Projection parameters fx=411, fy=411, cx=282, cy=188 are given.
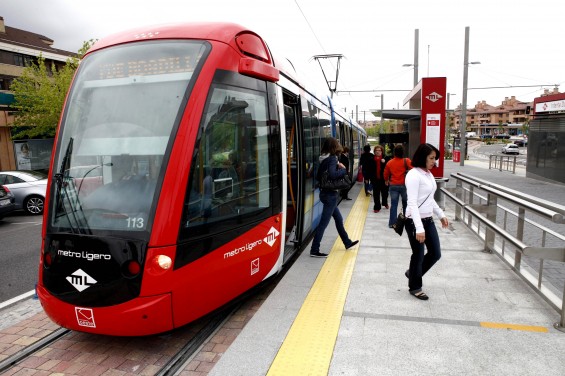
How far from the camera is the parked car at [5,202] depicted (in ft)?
34.7

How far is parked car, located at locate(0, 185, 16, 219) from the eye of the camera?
10570 mm

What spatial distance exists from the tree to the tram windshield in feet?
80.3

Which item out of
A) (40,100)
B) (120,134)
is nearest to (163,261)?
(120,134)

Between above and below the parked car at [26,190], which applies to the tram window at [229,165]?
above

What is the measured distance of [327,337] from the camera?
12.0ft

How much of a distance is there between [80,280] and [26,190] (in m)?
10.8

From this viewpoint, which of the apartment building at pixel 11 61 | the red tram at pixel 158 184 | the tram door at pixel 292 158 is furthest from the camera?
the apartment building at pixel 11 61

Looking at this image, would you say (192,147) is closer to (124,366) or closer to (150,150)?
(150,150)

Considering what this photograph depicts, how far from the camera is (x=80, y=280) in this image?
3.36 meters

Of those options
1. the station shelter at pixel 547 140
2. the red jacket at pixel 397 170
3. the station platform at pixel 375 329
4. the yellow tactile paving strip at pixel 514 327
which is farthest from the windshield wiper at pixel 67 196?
the station shelter at pixel 547 140

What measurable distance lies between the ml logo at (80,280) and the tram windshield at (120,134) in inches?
13.6

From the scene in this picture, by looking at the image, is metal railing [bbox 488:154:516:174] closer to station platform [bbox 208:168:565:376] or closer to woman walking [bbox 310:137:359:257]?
woman walking [bbox 310:137:359:257]

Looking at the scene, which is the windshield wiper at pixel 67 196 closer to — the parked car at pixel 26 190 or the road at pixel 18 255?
the road at pixel 18 255

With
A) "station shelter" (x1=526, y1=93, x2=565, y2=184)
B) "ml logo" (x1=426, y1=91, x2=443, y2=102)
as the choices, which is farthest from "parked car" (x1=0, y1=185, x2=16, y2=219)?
"station shelter" (x1=526, y1=93, x2=565, y2=184)
